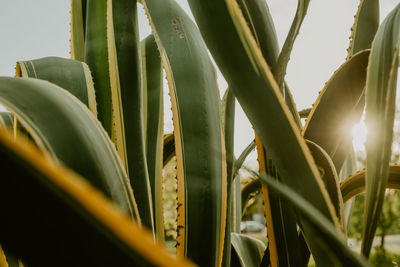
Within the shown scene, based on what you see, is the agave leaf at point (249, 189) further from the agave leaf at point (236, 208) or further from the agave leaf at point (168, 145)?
the agave leaf at point (168, 145)

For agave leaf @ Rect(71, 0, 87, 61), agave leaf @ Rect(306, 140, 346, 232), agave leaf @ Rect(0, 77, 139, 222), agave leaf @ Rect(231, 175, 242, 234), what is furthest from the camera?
agave leaf @ Rect(231, 175, 242, 234)

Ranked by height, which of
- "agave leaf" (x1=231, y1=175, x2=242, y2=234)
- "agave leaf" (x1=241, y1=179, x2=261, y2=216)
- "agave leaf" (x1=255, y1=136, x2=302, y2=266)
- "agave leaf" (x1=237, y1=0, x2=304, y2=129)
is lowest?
"agave leaf" (x1=231, y1=175, x2=242, y2=234)

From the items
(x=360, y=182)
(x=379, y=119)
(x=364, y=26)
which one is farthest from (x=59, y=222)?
(x=364, y=26)

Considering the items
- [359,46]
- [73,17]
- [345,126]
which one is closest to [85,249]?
[345,126]

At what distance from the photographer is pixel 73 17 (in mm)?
686

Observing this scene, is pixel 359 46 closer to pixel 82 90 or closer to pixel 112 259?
pixel 82 90

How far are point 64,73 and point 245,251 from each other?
42 cm

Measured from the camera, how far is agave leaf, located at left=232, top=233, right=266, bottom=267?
23.0 inches

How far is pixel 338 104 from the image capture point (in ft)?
1.35

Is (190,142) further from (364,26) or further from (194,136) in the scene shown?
(364,26)

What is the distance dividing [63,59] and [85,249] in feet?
1.21

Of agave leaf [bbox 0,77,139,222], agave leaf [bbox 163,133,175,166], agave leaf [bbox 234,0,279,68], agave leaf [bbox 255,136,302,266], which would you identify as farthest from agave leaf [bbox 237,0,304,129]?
agave leaf [bbox 163,133,175,166]

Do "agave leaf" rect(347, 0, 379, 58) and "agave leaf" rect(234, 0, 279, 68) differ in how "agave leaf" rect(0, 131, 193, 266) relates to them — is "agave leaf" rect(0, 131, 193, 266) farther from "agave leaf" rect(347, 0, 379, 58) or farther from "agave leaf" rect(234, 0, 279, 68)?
"agave leaf" rect(347, 0, 379, 58)

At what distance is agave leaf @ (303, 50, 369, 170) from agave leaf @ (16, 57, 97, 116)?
0.29 metres
